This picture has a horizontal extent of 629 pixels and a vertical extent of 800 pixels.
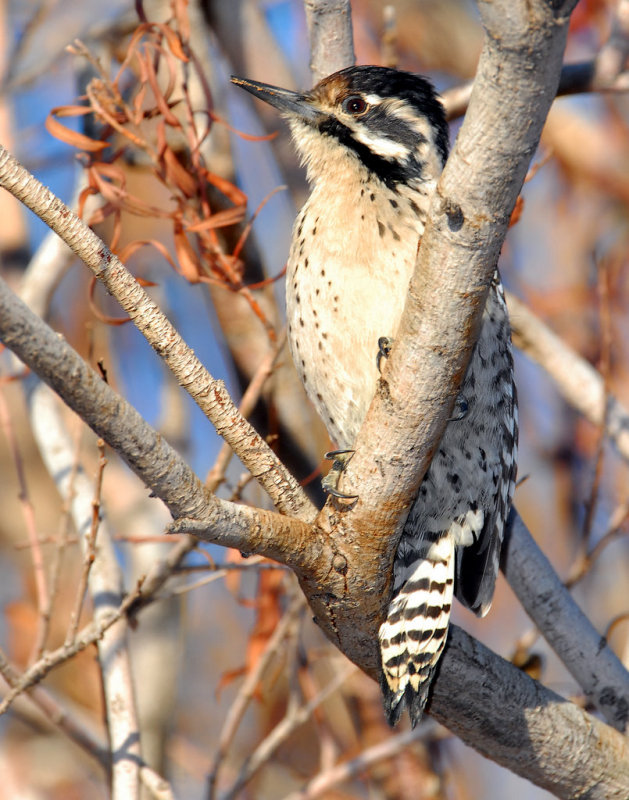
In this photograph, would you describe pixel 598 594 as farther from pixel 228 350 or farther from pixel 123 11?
pixel 123 11

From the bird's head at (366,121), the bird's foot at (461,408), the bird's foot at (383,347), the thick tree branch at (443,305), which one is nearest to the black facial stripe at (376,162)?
the bird's head at (366,121)

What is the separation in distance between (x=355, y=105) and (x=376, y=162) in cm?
29

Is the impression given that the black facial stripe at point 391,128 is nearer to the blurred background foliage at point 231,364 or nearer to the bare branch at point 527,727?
the blurred background foliage at point 231,364

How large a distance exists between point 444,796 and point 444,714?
2.37 meters

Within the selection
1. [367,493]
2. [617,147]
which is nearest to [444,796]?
[367,493]

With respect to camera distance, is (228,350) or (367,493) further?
(228,350)

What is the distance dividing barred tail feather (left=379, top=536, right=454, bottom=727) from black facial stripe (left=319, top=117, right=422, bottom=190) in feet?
4.44

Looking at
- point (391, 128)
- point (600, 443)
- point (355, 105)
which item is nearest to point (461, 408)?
point (600, 443)

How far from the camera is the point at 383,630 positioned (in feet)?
8.55

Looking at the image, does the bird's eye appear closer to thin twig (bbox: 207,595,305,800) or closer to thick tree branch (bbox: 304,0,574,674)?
thick tree branch (bbox: 304,0,574,674)

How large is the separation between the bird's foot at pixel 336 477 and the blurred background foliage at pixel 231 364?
263 millimetres

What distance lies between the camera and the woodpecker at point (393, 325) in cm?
285

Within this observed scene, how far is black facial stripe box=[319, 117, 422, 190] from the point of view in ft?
10.4

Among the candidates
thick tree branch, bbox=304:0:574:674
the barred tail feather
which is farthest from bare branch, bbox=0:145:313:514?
the barred tail feather
